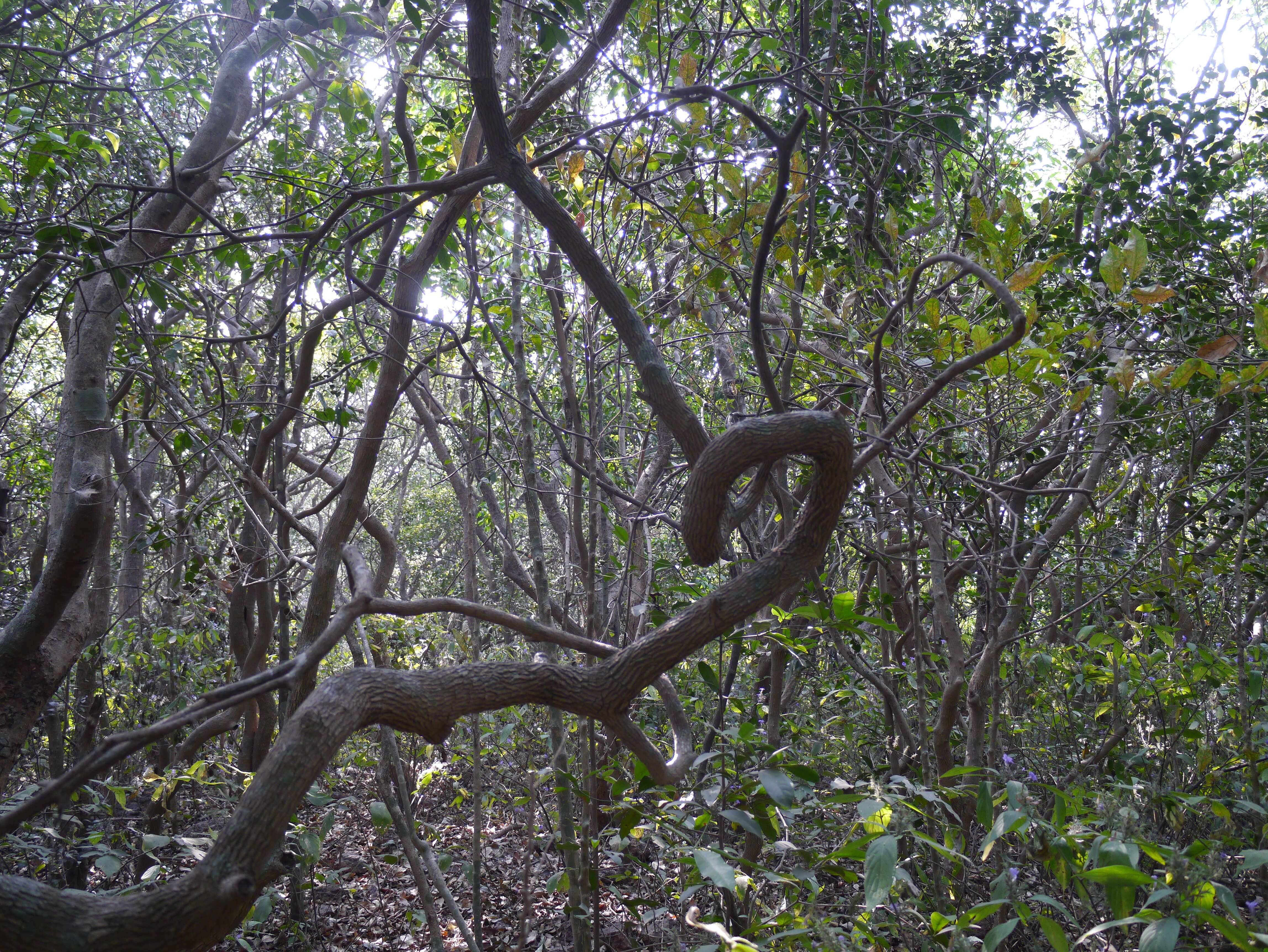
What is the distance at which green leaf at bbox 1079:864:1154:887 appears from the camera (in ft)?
3.56

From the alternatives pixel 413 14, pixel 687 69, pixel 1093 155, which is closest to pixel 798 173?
pixel 687 69

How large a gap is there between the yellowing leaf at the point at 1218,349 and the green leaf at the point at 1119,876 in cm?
153

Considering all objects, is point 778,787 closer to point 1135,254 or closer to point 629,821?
point 629,821

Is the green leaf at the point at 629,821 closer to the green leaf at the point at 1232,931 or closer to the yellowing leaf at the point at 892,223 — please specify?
the green leaf at the point at 1232,931

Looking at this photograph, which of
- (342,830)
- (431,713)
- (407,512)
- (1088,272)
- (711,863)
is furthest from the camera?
(407,512)

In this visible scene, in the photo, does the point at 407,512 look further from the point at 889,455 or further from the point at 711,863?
the point at 711,863

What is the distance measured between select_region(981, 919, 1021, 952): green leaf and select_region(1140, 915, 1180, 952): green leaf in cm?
16

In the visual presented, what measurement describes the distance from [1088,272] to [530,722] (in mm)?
3282

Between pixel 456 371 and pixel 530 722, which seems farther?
pixel 456 371

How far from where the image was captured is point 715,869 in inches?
51.1

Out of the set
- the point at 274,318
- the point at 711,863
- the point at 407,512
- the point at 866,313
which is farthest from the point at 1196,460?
the point at 407,512

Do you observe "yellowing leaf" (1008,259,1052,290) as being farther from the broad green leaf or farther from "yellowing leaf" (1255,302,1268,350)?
"yellowing leaf" (1255,302,1268,350)

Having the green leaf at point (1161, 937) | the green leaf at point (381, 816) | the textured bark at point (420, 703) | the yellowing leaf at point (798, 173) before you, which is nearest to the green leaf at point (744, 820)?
the textured bark at point (420, 703)

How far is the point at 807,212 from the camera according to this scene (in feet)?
8.92
